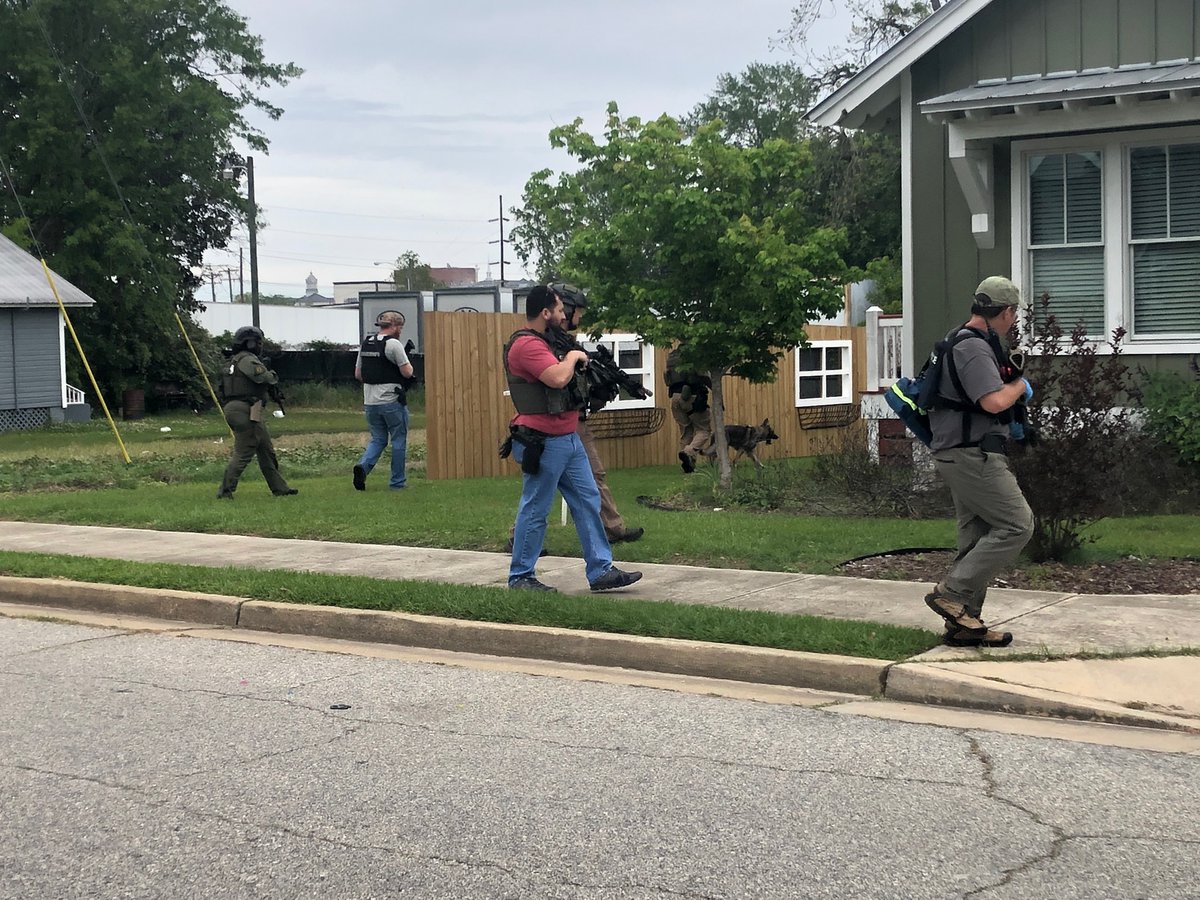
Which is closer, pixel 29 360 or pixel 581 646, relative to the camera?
pixel 581 646

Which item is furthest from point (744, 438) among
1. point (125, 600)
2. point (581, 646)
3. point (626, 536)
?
point (581, 646)

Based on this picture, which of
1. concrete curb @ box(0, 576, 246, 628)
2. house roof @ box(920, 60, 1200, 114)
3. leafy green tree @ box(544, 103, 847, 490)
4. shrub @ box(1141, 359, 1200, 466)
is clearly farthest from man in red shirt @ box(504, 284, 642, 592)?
shrub @ box(1141, 359, 1200, 466)

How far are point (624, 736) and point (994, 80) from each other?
8968mm

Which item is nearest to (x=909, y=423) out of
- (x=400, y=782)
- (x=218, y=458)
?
(x=400, y=782)

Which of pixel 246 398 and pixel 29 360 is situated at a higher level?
pixel 29 360

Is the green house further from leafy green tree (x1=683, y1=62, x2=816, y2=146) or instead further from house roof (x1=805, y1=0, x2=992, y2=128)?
leafy green tree (x1=683, y1=62, x2=816, y2=146)

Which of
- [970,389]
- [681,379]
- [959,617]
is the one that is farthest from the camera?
[681,379]

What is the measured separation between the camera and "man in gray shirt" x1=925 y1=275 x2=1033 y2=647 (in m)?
6.66

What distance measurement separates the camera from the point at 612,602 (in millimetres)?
8172

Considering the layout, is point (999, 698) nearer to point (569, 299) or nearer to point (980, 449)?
point (980, 449)

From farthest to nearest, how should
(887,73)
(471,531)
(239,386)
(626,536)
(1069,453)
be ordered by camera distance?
(239,386) → (887,73) → (471,531) → (626,536) → (1069,453)

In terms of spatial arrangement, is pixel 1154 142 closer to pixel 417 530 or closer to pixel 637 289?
pixel 637 289

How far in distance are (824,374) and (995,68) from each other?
8.82 metres

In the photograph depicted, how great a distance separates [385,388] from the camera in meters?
14.4
